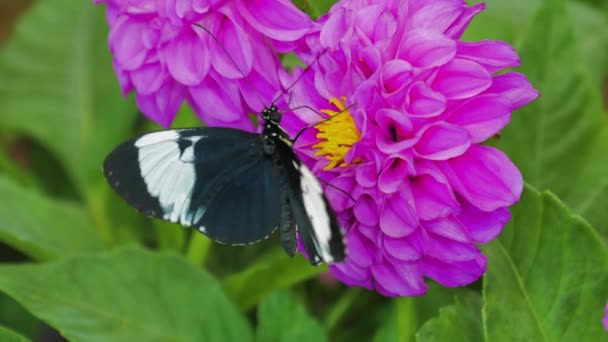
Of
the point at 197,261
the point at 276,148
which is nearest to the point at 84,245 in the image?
the point at 197,261

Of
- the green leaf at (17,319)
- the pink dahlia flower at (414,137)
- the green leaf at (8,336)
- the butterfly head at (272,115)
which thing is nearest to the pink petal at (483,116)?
the pink dahlia flower at (414,137)

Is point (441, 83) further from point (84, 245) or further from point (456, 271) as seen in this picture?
point (84, 245)

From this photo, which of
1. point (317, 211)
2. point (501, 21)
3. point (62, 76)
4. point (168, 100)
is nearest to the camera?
point (317, 211)

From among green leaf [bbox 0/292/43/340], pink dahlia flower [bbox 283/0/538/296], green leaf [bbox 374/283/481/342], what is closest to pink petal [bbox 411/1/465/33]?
pink dahlia flower [bbox 283/0/538/296]

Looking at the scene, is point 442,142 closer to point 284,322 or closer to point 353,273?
point 353,273

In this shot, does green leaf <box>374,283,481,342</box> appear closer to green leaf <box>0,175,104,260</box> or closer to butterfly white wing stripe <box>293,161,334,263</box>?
butterfly white wing stripe <box>293,161,334,263</box>

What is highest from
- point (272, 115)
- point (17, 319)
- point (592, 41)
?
point (272, 115)

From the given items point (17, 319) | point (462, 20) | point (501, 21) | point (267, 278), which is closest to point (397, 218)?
point (462, 20)
